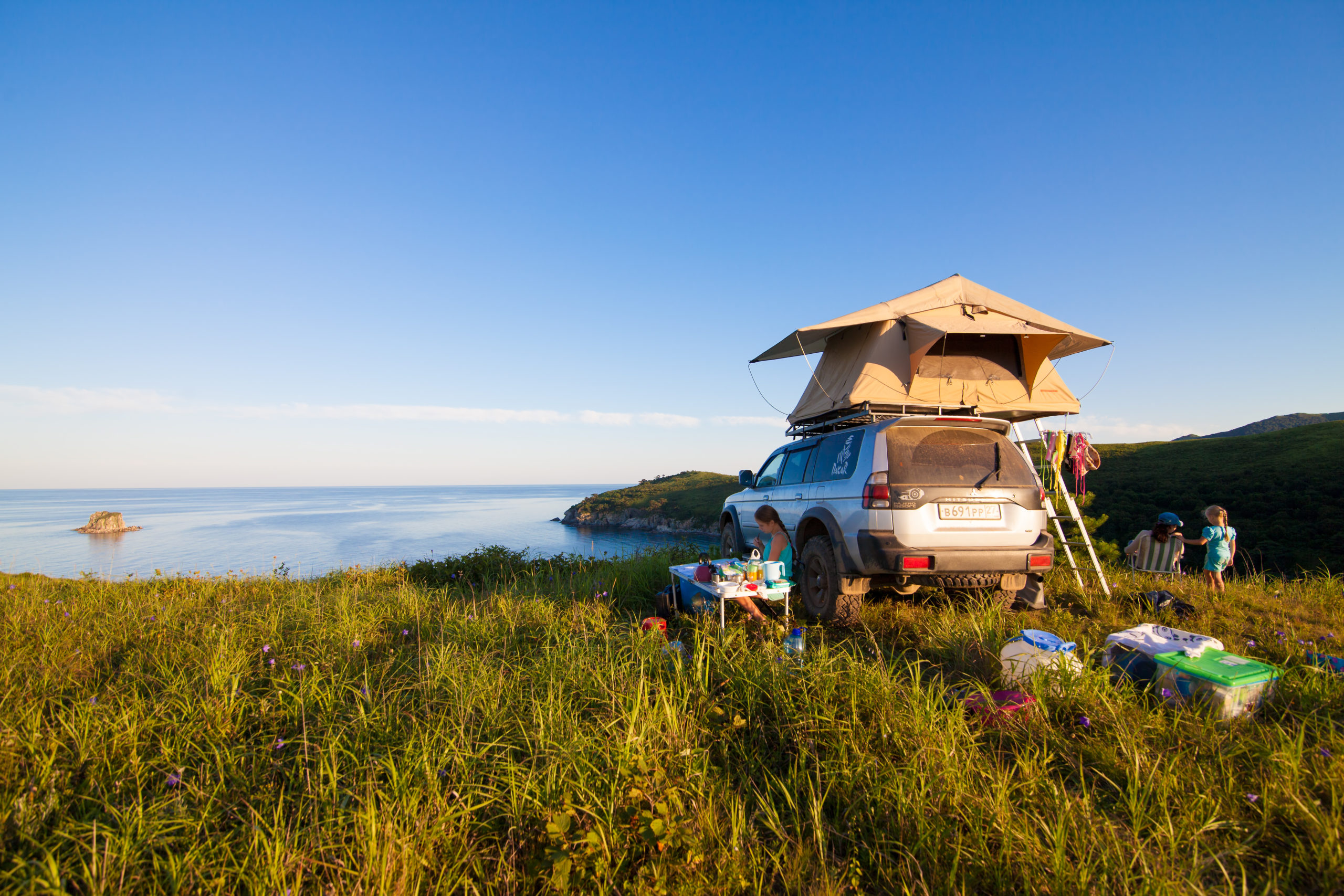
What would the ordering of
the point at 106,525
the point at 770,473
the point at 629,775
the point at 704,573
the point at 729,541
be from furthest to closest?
the point at 106,525, the point at 729,541, the point at 770,473, the point at 704,573, the point at 629,775

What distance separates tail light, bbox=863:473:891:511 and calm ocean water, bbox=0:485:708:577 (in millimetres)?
5257

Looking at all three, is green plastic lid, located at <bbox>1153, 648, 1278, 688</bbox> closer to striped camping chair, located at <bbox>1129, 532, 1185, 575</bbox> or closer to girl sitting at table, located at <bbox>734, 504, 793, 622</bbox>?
girl sitting at table, located at <bbox>734, 504, 793, 622</bbox>

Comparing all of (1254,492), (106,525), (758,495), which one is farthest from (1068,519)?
(106,525)

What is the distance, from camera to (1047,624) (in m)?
4.73

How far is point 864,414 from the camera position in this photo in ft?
19.1

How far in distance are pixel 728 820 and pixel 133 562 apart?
34602 mm

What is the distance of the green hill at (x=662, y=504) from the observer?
47.4 m

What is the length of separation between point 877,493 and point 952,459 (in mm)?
774

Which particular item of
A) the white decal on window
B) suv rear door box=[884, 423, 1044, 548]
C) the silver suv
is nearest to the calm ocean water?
the white decal on window

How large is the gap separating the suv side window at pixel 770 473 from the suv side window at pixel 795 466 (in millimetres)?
151

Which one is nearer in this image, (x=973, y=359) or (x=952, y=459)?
(x=952, y=459)

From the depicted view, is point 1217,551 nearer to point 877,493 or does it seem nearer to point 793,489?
point 877,493

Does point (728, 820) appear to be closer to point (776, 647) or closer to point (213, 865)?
point (776, 647)

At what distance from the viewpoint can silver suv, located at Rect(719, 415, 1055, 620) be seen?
4.60m
